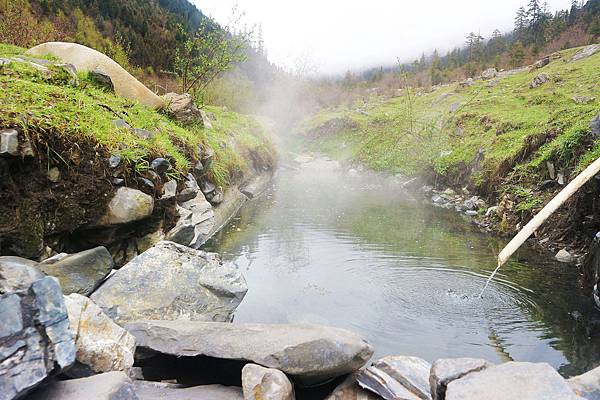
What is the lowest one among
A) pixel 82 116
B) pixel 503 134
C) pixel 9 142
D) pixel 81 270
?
pixel 81 270

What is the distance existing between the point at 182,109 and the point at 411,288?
719 centimetres

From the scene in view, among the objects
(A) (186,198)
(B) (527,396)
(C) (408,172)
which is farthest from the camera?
(C) (408,172)

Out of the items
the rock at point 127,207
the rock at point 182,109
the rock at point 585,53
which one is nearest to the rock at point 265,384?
the rock at point 127,207

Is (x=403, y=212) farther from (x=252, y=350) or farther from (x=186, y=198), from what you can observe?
(x=252, y=350)

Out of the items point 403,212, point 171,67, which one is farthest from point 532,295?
point 171,67

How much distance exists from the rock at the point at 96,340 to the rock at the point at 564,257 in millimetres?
7716

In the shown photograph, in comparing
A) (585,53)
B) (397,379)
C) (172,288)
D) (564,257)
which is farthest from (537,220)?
(585,53)

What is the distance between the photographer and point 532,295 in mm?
6406

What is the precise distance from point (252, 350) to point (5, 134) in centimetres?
327

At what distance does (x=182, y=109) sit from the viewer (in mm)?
10680

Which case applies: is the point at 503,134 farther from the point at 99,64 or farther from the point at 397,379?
the point at 397,379

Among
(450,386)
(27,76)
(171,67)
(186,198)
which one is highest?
(171,67)

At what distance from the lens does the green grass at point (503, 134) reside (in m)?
10.7

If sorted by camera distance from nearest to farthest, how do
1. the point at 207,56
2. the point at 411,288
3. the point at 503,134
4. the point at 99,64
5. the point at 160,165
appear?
the point at 160,165, the point at 411,288, the point at 99,64, the point at 503,134, the point at 207,56
